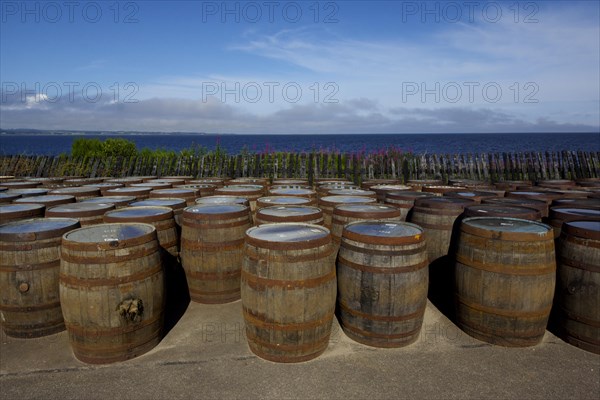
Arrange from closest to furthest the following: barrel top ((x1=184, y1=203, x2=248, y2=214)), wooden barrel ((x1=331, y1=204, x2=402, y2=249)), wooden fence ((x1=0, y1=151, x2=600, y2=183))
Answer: wooden barrel ((x1=331, y1=204, x2=402, y2=249)) → barrel top ((x1=184, y1=203, x2=248, y2=214)) → wooden fence ((x1=0, y1=151, x2=600, y2=183))

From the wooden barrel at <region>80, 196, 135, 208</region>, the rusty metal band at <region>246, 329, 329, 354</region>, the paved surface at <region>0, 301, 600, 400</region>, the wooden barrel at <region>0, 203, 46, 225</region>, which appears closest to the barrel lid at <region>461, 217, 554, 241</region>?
the paved surface at <region>0, 301, 600, 400</region>

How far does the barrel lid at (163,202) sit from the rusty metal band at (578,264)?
219 inches

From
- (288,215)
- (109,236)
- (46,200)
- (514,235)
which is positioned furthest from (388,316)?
(46,200)

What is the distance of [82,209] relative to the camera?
5555 millimetres

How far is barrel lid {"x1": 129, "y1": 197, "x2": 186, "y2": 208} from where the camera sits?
20.5 ft

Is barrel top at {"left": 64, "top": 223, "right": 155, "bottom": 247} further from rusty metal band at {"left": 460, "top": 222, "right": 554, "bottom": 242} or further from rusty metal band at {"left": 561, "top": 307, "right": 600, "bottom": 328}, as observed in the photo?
rusty metal band at {"left": 561, "top": 307, "right": 600, "bottom": 328}

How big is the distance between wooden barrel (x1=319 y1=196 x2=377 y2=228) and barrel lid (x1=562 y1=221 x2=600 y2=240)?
278 cm

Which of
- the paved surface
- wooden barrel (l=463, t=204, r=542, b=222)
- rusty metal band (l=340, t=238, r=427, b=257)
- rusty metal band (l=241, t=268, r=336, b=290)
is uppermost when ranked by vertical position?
wooden barrel (l=463, t=204, r=542, b=222)

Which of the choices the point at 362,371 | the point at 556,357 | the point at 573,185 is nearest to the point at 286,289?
the point at 362,371

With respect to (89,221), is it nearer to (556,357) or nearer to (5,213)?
(5,213)

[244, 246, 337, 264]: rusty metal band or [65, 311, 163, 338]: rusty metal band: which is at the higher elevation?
[244, 246, 337, 264]: rusty metal band

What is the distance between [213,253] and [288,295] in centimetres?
176

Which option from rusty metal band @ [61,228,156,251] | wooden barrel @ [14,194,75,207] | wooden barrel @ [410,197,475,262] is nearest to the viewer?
rusty metal band @ [61,228,156,251]

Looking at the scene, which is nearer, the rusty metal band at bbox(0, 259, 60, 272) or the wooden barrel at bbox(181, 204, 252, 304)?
the rusty metal band at bbox(0, 259, 60, 272)
